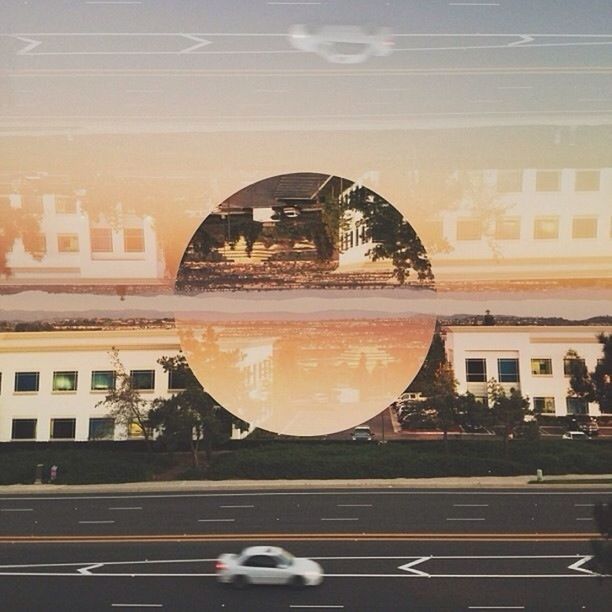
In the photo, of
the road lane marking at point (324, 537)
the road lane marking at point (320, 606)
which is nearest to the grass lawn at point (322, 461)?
the road lane marking at point (324, 537)

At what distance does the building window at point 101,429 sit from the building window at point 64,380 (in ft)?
2.38

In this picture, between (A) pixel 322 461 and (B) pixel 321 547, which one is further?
(A) pixel 322 461

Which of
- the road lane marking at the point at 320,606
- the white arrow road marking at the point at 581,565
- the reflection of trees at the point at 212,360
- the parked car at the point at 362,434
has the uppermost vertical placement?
the reflection of trees at the point at 212,360

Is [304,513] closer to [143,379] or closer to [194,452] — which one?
[194,452]

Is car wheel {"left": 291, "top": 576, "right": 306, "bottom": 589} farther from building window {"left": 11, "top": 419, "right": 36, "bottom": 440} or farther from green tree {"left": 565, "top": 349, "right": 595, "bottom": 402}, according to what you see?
green tree {"left": 565, "top": 349, "right": 595, "bottom": 402}

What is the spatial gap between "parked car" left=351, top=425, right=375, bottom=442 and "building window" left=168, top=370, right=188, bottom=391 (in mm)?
3063

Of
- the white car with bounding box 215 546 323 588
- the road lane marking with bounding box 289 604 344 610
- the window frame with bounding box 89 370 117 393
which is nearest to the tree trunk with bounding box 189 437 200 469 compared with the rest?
the window frame with bounding box 89 370 117 393

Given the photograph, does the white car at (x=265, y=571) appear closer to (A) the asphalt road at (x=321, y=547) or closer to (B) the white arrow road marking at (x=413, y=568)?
(A) the asphalt road at (x=321, y=547)

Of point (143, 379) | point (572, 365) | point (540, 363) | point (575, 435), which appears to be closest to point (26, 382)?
point (143, 379)

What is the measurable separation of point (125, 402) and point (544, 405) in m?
7.28

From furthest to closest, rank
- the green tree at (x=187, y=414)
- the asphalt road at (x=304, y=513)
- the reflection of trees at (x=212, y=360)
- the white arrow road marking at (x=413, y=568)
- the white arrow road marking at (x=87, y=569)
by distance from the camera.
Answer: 1. the green tree at (x=187, y=414)
2. the reflection of trees at (x=212, y=360)
3. the asphalt road at (x=304, y=513)
4. the white arrow road marking at (x=87, y=569)
5. the white arrow road marking at (x=413, y=568)

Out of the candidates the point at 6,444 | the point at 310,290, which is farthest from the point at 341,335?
the point at 6,444

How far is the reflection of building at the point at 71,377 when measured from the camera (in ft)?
34.1

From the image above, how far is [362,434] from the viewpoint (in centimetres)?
1055
